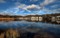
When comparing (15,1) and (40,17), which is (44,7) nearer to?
(40,17)

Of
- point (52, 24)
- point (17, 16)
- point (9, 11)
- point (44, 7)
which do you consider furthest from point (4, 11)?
point (52, 24)

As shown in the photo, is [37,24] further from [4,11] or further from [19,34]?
[4,11]

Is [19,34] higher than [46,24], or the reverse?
[46,24]

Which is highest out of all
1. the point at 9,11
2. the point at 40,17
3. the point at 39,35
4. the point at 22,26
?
the point at 9,11

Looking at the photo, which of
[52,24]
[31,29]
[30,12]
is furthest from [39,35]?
[30,12]

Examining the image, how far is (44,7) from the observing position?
5.47ft

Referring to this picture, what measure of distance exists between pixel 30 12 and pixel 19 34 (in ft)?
1.30

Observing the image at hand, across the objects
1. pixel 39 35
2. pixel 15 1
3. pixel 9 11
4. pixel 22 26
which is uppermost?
pixel 15 1

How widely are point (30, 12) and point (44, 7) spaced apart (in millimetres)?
241

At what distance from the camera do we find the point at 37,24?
163 centimetres

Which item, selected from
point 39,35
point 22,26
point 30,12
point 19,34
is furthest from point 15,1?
point 39,35

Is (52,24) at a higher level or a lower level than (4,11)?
lower

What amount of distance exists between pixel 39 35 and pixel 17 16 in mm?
469

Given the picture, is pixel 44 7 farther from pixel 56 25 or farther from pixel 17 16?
pixel 17 16
